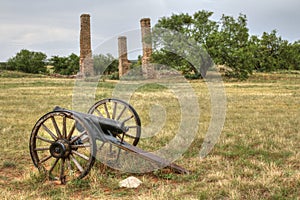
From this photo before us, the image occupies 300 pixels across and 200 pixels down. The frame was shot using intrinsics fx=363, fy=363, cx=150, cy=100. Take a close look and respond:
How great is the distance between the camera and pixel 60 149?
519 cm

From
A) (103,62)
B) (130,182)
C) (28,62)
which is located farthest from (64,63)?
(130,182)

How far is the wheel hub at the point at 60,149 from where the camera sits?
5.16 m

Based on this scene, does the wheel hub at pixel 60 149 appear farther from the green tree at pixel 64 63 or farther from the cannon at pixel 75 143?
the green tree at pixel 64 63

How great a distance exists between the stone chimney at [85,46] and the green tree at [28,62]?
31.1 metres

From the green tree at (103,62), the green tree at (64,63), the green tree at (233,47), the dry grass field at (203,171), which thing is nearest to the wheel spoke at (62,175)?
the dry grass field at (203,171)

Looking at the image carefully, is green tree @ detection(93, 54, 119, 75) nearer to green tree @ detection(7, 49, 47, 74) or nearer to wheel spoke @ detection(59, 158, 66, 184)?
wheel spoke @ detection(59, 158, 66, 184)

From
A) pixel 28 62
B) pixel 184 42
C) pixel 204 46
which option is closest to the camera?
pixel 184 42

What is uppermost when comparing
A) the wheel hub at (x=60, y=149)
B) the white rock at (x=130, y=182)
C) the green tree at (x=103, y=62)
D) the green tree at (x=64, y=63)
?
the green tree at (x=64, y=63)

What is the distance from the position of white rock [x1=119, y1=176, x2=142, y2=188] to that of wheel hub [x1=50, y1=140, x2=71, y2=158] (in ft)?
2.91

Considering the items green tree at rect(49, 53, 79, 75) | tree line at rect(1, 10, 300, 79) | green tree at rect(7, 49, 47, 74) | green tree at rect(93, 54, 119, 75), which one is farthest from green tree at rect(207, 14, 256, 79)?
green tree at rect(7, 49, 47, 74)

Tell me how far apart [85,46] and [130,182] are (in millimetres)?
32342

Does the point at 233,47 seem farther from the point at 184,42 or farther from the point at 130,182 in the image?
the point at 130,182

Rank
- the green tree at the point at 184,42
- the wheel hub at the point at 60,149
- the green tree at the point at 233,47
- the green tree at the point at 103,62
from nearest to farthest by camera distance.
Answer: the wheel hub at the point at 60,149 → the green tree at the point at 103,62 → the green tree at the point at 184,42 → the green tree at the point at 233,47

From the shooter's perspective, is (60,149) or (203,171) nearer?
(60,149)
